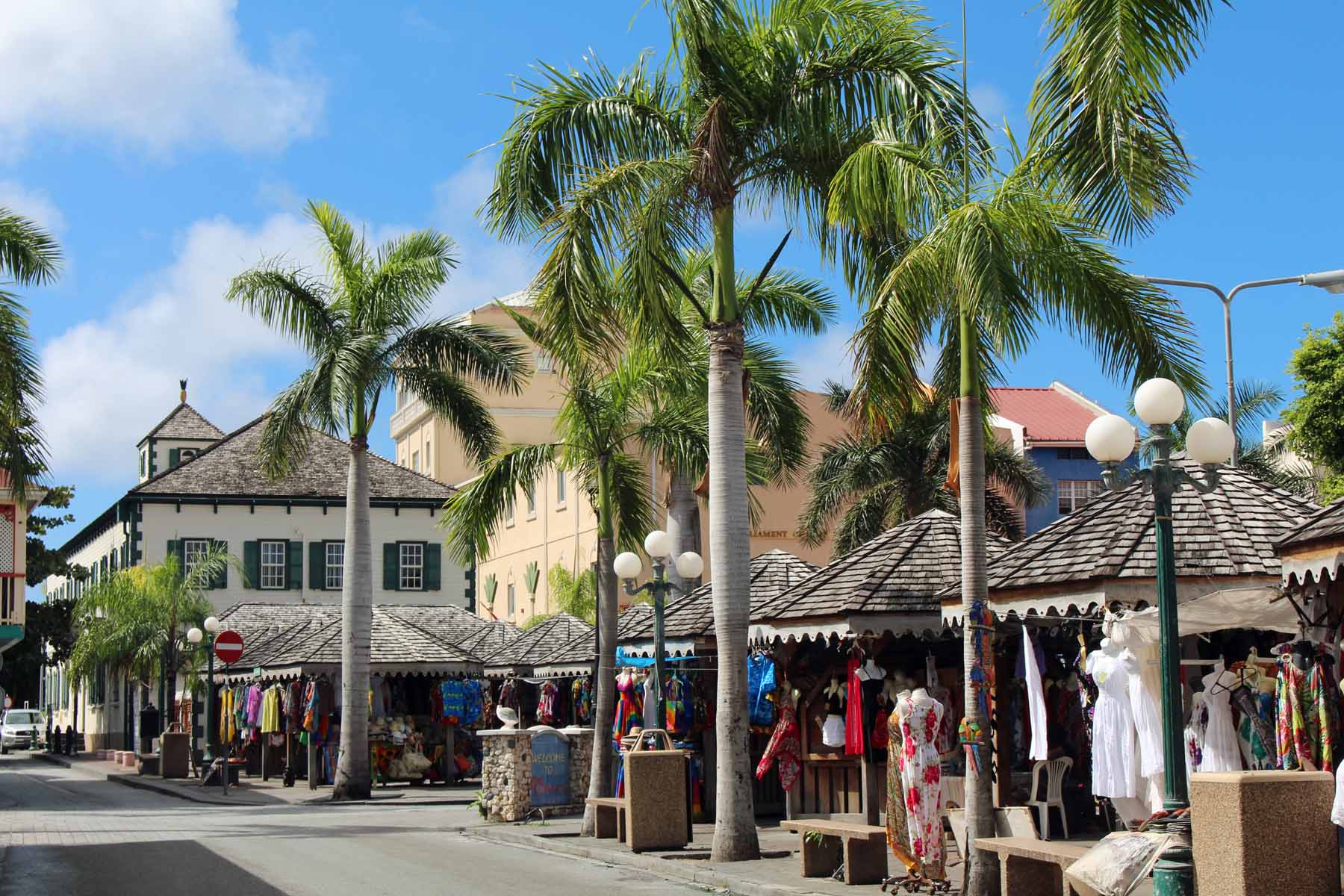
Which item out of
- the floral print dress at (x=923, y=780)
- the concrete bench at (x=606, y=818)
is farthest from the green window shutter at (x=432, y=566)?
the floral print dress at (x=923, y=780)

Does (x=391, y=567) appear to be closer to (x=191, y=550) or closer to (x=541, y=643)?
(x=191, y=550)

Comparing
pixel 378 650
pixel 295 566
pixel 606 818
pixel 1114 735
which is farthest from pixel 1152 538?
pixel 295 566

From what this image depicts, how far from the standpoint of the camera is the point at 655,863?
16.5 meters

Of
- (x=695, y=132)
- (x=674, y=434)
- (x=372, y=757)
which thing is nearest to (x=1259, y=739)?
(x=695, y=132)

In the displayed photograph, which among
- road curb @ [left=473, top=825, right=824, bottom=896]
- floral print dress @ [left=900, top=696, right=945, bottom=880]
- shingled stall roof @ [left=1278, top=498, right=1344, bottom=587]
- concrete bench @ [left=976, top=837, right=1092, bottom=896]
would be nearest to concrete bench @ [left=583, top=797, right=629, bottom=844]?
road curb @ [left=473, top=825, right=824, bottom=896]

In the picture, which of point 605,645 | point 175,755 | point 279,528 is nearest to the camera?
point 605,645

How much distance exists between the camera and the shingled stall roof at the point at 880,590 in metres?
17.2

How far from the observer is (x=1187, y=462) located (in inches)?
609

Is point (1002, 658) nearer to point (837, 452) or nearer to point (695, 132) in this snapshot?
point (695, 132)

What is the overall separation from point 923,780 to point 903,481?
87.4 feet

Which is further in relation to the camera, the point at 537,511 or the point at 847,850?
the point at 537,511

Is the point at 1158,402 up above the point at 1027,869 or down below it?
above

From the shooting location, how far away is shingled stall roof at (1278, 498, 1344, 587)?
1088 centimetres

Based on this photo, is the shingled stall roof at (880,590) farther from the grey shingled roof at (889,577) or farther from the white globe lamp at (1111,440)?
the white globe lamp at (1111,440)
